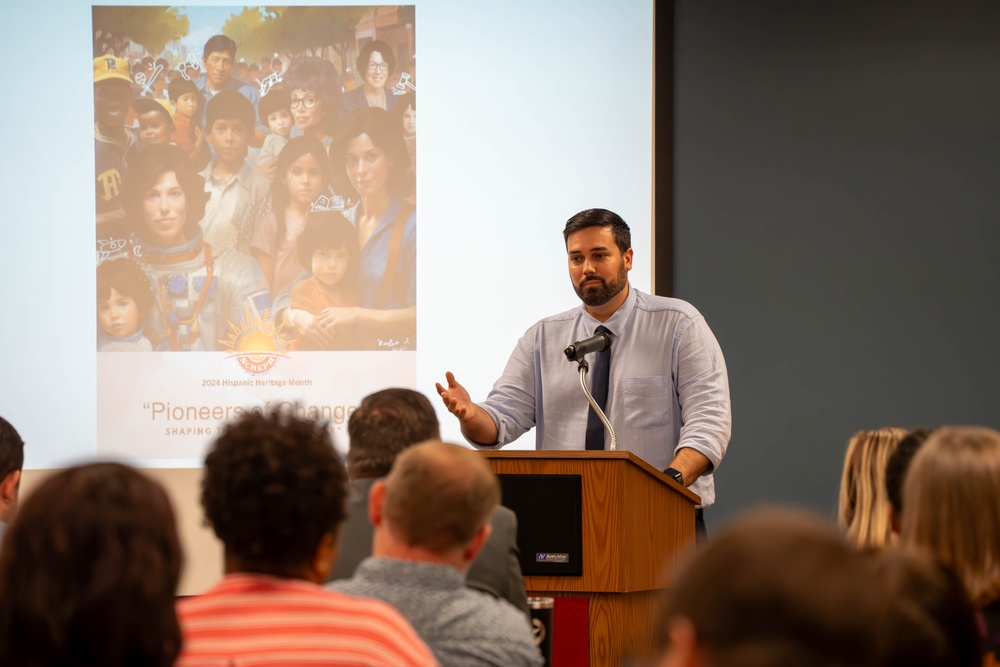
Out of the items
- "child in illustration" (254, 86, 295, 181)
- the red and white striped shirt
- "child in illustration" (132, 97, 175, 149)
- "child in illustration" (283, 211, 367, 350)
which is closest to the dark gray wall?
"child in illustration" (283, 211, 367, 350)

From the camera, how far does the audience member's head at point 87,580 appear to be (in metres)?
0.91

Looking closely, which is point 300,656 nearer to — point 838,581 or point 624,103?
point 838,581

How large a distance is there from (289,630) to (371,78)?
3.40m

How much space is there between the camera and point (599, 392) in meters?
3.48

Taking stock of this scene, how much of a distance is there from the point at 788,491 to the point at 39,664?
3880mm

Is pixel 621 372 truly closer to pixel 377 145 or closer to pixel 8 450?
pixel 377 145

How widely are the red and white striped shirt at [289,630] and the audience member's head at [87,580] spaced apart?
21 cm

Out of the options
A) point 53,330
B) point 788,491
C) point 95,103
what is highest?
point 95,103

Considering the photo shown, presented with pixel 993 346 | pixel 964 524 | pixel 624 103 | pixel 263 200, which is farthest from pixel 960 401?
pixel 964 524

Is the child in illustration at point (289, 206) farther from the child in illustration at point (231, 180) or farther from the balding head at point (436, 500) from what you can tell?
the balding head at point (436, 500)

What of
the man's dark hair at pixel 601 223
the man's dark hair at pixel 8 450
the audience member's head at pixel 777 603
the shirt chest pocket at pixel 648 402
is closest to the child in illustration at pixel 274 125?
the man's dark hair at pixel 601 223

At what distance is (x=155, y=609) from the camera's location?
93 centimetres

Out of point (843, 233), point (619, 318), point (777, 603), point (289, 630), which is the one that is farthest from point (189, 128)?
point (777, 603)

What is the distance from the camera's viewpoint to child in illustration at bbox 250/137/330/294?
13.9 feet
